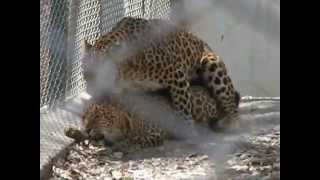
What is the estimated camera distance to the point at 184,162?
2037mm

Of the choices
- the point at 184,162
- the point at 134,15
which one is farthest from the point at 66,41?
the point at 184,162

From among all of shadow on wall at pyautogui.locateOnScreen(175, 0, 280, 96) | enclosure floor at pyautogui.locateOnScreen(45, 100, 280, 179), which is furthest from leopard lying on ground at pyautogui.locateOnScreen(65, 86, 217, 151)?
shadow on wall at pyautogui.locateOnScreen(175, 0, 280, 96)

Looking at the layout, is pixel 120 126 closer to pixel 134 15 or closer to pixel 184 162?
pixel 184 162

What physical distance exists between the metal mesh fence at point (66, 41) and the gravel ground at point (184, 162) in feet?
0.32

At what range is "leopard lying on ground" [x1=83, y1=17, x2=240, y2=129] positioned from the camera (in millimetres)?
2131

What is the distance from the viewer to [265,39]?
1860 mm

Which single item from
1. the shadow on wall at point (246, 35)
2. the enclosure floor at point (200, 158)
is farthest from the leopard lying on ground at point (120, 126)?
the shadow on wall at point (246, 35)

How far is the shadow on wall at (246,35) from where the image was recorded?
6.02ft

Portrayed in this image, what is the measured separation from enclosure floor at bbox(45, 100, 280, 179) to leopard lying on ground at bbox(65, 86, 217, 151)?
4 cm

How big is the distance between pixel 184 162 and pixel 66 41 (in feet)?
1.90

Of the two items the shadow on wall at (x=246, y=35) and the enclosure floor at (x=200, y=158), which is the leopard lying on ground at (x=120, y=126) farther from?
the shadow on wall at (x=246, y=35)

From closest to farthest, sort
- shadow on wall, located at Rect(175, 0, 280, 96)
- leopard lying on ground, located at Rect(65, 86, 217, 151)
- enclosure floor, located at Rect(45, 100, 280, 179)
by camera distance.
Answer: shadow on wall, located at Rect(175, 0, 280, 96) < enclosure floor, located at Rect(45, 100, 280, 179) < leopard lying on ground, located at Rect(65, 86, 217, 151)

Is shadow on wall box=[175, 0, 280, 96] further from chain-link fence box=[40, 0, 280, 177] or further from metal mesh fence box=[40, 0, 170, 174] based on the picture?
metal mesh fence box=[40, 0, 170, 174]
